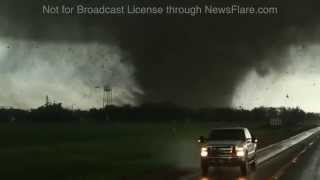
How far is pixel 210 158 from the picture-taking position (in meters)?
26.4

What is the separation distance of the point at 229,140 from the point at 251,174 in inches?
65.6

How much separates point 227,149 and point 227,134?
1.63 m

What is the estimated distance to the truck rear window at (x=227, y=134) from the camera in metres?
27.3


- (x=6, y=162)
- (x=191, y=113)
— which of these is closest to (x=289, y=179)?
(x=6, y=162)

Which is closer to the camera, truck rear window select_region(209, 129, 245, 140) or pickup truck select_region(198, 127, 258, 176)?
pickup truck select_region(198, 127, 258, 176)

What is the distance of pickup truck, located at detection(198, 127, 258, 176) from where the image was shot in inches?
1019

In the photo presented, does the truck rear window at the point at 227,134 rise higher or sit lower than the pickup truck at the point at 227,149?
higher

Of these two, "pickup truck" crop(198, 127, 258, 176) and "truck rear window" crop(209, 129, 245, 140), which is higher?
"truck rear window" crop(209, 129, 245, 140)

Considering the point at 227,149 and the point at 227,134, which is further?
the point at 227,134

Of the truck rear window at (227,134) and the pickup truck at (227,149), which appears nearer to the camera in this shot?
the pickup truck at (227,149)

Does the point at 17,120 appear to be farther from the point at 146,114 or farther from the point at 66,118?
the point at 146,114

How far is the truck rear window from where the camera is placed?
2727 cm

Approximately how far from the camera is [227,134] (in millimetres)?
27625

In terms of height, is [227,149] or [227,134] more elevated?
[227,134]
